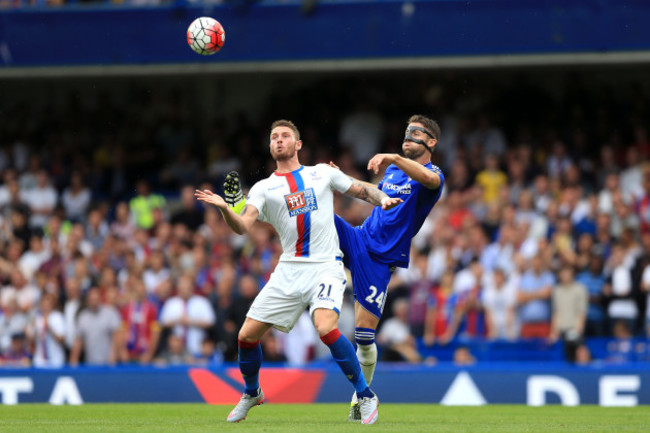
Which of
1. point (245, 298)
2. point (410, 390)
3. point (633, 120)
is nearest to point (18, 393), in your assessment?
point (245, 298)

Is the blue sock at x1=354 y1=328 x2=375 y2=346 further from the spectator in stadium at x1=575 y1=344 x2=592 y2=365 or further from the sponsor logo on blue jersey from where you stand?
the spectator in stadium at x1=575 y1=344 x2=592 y2=365

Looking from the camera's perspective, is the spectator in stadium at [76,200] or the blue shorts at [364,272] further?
the spectator in stadium at [76,200]

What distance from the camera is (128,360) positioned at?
1576 centimetres

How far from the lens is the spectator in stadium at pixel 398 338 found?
48.9 ft

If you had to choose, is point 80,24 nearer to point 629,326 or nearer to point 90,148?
point 90,148

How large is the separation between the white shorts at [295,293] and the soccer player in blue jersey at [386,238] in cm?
71

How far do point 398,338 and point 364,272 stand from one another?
16.9 feet

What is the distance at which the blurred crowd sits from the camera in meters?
15.2

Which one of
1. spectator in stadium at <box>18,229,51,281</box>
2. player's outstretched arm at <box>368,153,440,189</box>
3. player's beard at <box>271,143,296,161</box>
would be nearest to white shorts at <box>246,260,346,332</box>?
player's beard at <box>271,143,296,161</box>

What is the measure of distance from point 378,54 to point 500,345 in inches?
229

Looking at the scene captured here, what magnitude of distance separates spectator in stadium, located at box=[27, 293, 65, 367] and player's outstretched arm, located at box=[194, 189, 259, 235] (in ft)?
25.5

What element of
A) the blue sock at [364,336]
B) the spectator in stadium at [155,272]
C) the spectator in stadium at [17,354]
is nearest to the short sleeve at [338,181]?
the blue sock at [364,336]

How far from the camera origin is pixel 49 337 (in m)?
16.1

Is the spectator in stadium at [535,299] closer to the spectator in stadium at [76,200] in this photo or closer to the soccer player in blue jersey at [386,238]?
the soccer player in blue jersey at [386,238]
